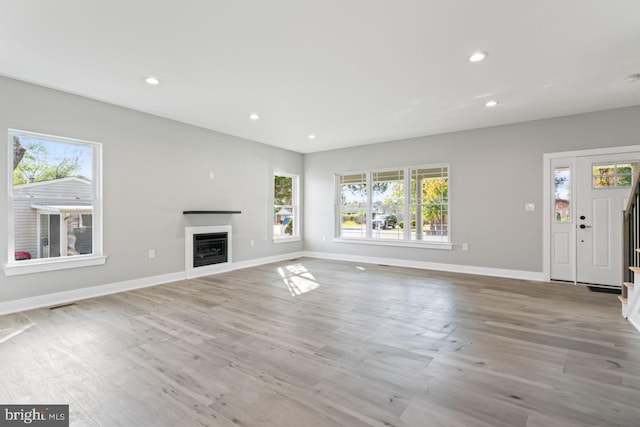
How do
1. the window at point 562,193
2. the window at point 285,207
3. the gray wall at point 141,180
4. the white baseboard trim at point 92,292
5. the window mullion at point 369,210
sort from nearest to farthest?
the white baseboard trim at point 92,292, the gray wall at point 141,180, the window at point 562,193, the window mullion at point 369,210, the window at point 285,207

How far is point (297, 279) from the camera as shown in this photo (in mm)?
5332

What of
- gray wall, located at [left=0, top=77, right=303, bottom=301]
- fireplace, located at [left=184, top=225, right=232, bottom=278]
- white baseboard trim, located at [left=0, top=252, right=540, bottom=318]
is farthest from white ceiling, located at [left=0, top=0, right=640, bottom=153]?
white baseboard trim, located at [left=0, top=252, right=540, bottom=318]

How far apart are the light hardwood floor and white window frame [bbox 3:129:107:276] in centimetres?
54

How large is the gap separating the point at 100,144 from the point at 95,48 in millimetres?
1806

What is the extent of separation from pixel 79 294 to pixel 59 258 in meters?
0.54

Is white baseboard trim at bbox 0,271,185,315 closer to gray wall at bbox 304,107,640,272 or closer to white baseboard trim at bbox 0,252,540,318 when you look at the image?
white baseboard trim at bbox 0,252,540,318

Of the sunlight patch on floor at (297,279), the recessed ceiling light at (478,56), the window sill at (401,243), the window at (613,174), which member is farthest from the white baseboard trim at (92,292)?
the window at (613,174)

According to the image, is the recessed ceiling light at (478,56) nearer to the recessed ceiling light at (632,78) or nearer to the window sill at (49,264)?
the recessed ceiling light at (632,78)

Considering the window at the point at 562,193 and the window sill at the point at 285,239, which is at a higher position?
the window at the point at 562,193

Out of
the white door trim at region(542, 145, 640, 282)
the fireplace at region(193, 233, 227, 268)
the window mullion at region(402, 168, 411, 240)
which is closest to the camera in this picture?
the white door trim at region(542, 145, 640, 282)

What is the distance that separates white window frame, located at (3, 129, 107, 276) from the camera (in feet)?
11.8

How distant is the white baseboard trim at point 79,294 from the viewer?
3.61 metres

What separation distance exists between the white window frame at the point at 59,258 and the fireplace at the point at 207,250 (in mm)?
1330

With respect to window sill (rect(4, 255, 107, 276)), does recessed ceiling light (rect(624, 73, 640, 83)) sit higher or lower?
higher
